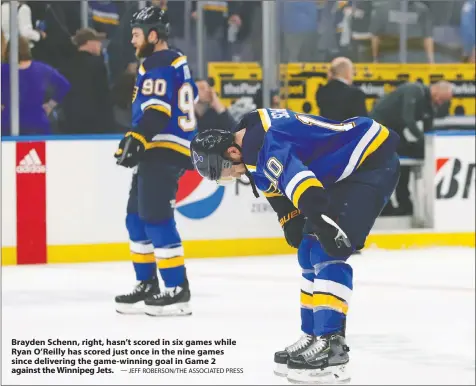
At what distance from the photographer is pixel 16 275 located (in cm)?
666

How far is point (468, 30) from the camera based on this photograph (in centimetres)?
873

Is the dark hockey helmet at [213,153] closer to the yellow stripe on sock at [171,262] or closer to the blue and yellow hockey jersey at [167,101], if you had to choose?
the blue and yellow hockey jersey at [167,101]

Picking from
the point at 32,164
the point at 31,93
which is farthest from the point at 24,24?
the point at 32,164

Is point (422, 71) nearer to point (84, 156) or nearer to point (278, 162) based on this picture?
point (84, 156)

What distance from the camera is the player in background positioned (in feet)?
16.6

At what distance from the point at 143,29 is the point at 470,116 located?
155 inches

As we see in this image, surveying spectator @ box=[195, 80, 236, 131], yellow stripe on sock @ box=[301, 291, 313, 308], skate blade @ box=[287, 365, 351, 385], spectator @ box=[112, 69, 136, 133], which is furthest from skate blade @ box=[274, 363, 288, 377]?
spectator @ box=[112, 69, 136, 133]

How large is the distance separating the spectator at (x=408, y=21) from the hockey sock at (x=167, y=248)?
3.83 m

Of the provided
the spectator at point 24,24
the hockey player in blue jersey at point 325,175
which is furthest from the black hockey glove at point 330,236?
the spectator at point 24,24

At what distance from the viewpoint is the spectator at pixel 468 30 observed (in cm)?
868

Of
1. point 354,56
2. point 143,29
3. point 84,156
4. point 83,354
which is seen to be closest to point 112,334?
point 83,354

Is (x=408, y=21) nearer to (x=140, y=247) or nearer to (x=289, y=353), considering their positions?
(x=140, y=247)

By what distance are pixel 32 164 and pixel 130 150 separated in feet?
7.28

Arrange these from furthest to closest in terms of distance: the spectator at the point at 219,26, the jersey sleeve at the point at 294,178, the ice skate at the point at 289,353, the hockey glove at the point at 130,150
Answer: the spectator at the point at 219,26 → the hockey glove at the point at 130,150 → the ice skate at the point at 289,353 → the jersey sleeve at the point at 294,178
